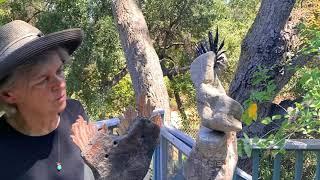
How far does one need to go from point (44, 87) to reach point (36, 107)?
0.09 m

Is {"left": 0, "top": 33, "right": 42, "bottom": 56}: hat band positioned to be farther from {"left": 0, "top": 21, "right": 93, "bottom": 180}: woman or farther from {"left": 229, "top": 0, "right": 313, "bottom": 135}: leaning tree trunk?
{"left": 229, "top": 0, "right": 313, "bottom": 135}: leaning tree trunk

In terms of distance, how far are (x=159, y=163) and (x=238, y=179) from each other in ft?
3.72

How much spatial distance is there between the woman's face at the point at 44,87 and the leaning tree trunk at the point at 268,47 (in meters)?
Answer: 4.35

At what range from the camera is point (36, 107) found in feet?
4.70

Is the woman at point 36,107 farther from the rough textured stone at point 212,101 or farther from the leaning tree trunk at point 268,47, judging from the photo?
the leaning tree trunk at point 268,47

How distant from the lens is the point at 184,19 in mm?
11062

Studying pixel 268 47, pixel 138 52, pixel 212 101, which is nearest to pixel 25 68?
pixel 212 101

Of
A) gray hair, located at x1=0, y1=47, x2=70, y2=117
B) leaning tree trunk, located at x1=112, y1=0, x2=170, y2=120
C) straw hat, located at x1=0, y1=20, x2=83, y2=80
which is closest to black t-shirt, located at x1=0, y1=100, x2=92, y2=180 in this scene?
gray hair, located at x1=0, y1=47, x2=70, y2=117

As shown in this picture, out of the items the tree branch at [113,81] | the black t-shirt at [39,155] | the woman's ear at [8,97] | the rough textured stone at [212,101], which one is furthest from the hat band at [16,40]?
the tree branch at [113,81]

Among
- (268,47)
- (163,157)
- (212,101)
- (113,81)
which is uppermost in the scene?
(212,101)

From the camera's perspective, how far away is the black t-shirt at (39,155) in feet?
5.16

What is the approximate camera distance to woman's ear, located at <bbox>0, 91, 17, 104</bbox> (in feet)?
4.77

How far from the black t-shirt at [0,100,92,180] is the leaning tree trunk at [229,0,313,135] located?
13.6 ft

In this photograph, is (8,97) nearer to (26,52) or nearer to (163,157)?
(26,52)
